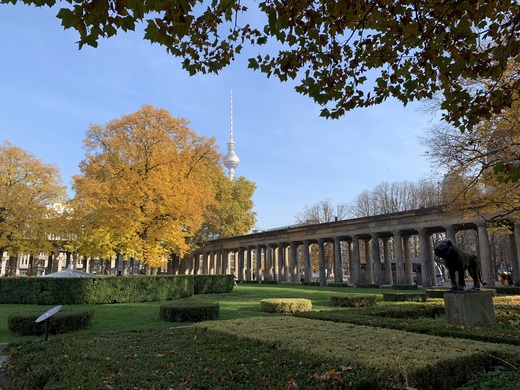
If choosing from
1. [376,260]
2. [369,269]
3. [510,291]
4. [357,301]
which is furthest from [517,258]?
[357,301]

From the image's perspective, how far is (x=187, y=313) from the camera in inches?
584

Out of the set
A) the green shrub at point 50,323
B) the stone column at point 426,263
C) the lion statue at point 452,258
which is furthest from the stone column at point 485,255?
the green shrub at point 50,323

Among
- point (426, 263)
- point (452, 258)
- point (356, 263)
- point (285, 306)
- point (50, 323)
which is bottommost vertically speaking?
point (50, 323)

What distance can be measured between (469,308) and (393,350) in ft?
20.8

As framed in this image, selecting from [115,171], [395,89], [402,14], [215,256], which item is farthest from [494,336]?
[215,256]

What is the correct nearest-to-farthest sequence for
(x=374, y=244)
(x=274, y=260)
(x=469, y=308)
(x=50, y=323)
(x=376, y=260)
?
1. (x=469, y=308)
2. (x=50, y=323)
3. (x=376, y=260)
4. (x=374, y=244)
5. (x=274, y=260)

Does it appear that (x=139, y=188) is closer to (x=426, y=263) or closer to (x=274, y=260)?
(x=426, y=263)

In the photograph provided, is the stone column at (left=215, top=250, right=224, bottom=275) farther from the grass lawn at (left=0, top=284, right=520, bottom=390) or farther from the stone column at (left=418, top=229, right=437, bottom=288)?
the grass lawn at (left=0, top=284, right=520, bottom=390)

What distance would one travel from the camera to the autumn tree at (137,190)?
26.5 m

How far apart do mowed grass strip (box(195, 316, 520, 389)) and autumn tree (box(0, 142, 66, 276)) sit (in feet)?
108

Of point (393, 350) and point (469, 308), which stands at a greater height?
point (469, 308)

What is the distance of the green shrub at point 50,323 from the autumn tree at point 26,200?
81.0 feet

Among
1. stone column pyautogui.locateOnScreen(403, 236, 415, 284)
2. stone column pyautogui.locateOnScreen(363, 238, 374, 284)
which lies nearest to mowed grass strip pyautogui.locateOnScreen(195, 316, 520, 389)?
stone column pyautogui.locateOnScreen(403, 236, 415, 284)

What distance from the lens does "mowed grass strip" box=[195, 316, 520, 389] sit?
5.70m
